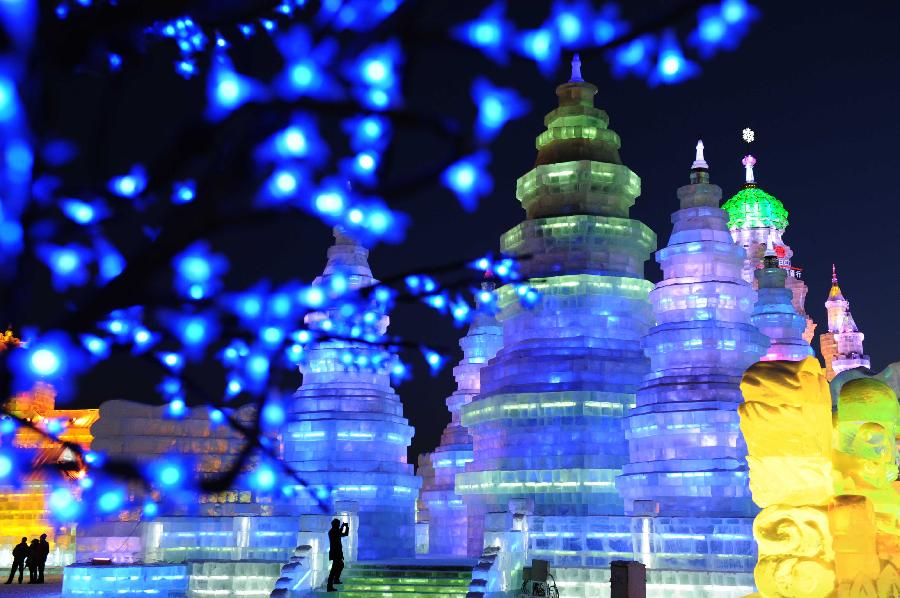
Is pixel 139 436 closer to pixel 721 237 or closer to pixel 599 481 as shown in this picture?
pixel 599 481

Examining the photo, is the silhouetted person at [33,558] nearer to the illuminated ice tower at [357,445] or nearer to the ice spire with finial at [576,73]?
the illuminated ice tower at [357,445]

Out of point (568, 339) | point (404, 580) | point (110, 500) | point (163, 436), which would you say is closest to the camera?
point (110, 500)

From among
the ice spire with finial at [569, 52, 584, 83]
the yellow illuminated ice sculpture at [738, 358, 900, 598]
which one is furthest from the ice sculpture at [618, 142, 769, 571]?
the yellow illuminated ice sculpture at [738, 358, 900, 598]

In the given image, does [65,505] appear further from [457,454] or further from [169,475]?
[457,454]

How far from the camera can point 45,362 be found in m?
5.52

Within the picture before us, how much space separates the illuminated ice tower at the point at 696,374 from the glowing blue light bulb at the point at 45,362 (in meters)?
17.4

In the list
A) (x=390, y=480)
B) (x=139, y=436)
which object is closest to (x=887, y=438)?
(x=390, y=480)

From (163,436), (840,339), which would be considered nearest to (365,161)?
(163,436)

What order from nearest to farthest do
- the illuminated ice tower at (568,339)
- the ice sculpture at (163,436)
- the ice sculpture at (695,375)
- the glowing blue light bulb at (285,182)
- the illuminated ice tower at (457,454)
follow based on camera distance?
the glowing blue light bulb at (285,182)
the ice sculpture at (695,375)
the illuminated ice tower at (568,339)
the illuminated ice tower at (457,454)
the ice sculpture at (163,436)

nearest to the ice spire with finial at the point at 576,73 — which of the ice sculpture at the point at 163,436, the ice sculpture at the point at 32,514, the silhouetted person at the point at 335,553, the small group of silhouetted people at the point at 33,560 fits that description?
the ice sculpture at the point at 163,436

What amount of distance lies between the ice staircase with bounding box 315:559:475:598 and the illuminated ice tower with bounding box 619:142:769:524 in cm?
457

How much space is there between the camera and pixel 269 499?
1155 inches

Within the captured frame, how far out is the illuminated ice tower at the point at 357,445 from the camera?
2778cm

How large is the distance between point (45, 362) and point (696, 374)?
66.8ft
